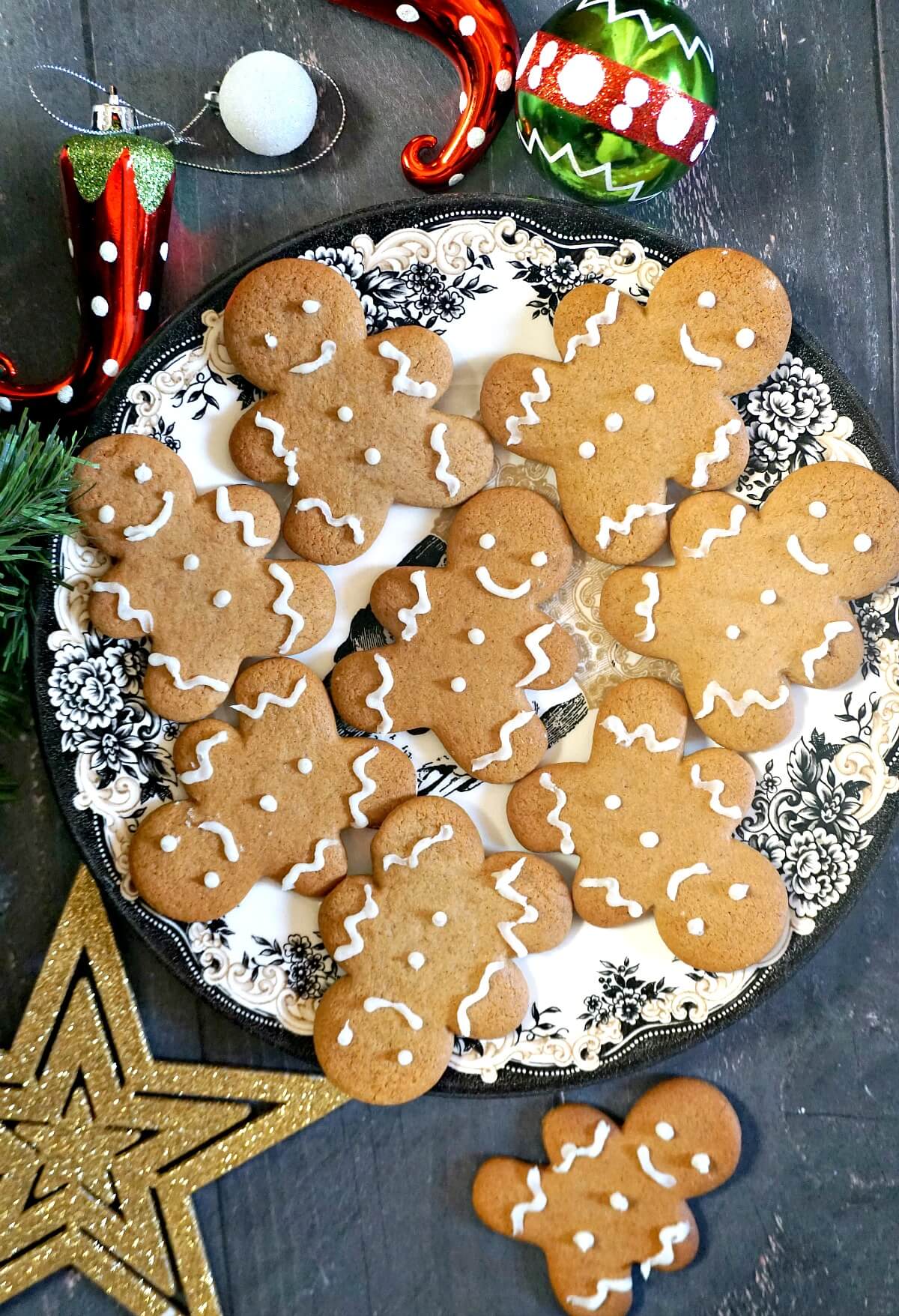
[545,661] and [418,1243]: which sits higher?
[545,661]

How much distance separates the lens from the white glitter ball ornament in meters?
1.03

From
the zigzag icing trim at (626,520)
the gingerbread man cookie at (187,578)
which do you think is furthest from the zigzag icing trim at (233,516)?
the zigzag icing trim at (626,520)

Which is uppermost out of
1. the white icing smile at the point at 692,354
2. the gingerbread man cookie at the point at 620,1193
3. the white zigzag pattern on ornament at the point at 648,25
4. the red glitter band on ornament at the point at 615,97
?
the white zigzag pattern on ornament at the point at 648,25

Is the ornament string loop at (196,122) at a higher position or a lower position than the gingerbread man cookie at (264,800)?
higher

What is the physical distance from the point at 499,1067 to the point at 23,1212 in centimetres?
54

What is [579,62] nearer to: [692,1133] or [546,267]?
[546,267]

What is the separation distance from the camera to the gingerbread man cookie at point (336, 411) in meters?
1.05

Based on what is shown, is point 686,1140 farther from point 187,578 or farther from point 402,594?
point 187,578

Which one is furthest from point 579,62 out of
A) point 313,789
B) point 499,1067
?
point 499,1067

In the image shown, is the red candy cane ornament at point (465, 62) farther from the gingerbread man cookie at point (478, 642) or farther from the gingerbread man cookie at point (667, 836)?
the gingerbread man cookie at point (667, 836)

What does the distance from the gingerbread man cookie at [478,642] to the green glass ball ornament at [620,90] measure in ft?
1.12

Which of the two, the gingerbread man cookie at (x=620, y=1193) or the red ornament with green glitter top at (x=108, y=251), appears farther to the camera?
the gingerbread man cookie at (x=620, y=1193)

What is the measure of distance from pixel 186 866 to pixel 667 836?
1.68 feet

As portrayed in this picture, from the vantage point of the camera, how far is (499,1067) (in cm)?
110
